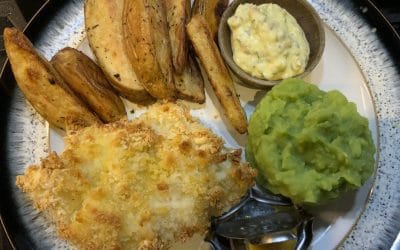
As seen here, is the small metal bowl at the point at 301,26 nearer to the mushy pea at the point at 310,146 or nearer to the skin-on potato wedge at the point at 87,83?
the mushy pea at the point at 310,146

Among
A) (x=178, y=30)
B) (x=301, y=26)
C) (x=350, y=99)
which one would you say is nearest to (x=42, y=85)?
(x=178, y=30)

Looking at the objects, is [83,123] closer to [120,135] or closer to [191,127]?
[120,135]

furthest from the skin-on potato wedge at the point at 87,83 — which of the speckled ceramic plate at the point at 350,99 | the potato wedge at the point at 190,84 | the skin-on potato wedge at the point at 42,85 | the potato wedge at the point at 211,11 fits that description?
the potato wedge at the point at 211,11

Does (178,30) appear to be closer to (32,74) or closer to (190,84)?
(190,84)

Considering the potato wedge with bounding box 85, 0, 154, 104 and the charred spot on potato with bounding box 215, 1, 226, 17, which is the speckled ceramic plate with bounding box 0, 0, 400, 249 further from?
the charred spot on potato with bounding box 215, 1, 226, 17

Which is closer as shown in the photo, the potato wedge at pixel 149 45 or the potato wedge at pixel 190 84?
the potato wedge at pixel 149 45

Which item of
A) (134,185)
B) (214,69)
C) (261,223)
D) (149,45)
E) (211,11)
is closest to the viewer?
(134,185)

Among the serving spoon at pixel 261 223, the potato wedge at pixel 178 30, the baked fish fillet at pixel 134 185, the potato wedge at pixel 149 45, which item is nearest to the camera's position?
the baked fish fillet at pixel 134 185
